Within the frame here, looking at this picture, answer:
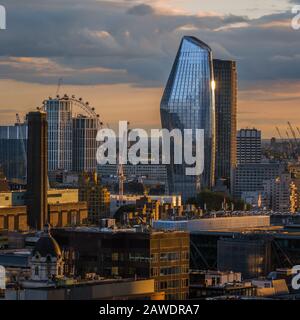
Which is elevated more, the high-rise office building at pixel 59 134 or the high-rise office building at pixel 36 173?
the high-rise office building at pixel 59 134

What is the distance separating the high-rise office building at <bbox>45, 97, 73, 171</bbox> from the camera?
278 feet

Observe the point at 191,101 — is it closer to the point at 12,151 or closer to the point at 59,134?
the point at 12,151

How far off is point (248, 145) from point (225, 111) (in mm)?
15790

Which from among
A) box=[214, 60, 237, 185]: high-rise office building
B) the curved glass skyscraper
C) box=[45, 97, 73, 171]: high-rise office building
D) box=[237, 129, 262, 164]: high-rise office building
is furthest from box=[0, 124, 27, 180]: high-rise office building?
box=[237, 129, 262, 164]: high-rise office building

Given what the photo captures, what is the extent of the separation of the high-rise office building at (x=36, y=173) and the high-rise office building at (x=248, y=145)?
164 feet

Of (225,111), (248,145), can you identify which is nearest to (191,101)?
(225,111)

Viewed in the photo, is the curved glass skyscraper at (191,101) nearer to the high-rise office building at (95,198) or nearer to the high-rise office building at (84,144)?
the high-rise office building at (84,144)

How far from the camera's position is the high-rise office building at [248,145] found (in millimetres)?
99500

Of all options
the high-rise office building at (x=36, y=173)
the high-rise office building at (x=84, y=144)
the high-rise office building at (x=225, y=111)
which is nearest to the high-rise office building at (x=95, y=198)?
the high-rise office building at (x=36, y=173)

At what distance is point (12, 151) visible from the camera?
239ft

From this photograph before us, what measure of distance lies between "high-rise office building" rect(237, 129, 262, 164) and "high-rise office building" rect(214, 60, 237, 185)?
9.73m

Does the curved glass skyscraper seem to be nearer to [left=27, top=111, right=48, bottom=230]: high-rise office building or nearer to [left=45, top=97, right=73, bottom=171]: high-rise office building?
[left=45, top=97, right=73, bottom=171]: high-rise office building

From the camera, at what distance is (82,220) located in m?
49.4
